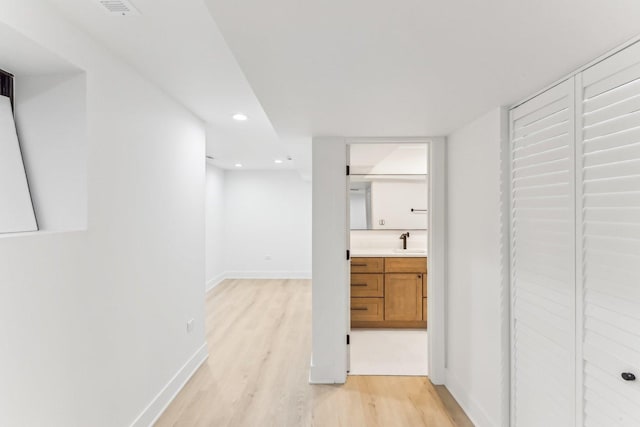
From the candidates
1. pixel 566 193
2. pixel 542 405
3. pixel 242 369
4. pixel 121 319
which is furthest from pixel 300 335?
pixel 566 193

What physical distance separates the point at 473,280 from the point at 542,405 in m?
0.86

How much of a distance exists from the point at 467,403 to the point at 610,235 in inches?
67.3

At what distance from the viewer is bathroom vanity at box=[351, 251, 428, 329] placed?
14.1ft

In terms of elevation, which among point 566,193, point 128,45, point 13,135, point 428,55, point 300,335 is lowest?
point 300,335

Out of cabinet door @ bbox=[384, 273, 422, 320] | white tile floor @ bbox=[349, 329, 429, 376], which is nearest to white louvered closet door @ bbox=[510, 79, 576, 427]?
white tile floor @ bbox=[349, 329, 429, 376]

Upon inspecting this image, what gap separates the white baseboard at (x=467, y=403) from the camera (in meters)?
2.30

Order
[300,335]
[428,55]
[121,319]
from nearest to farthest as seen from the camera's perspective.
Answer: [428,55], [121,319], [300,335]

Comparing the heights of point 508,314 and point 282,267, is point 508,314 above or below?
above

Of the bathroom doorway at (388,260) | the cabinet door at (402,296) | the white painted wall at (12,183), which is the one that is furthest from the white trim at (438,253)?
the white painted wall at (12,183)

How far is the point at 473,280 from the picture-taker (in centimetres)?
251

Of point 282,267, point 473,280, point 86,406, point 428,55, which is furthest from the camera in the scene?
point 282,267

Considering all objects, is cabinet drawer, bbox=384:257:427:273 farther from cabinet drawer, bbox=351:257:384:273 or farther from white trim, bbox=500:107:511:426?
white trim, bbox=500:107:511:426

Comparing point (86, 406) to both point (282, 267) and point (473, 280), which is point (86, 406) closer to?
point (473, 280)

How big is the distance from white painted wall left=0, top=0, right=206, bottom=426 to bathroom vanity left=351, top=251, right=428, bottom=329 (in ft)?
6.54
